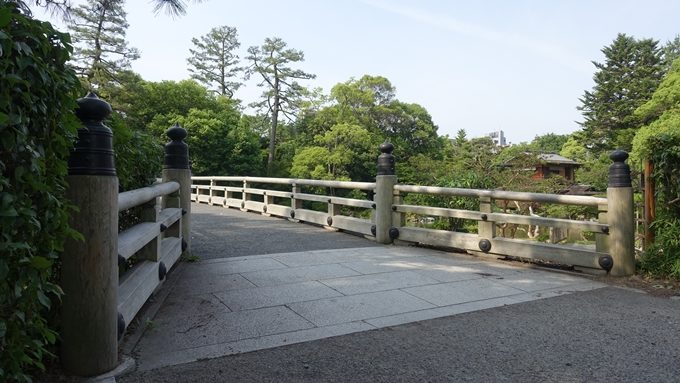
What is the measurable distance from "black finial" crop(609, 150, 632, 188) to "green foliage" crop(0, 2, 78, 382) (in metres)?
4.69

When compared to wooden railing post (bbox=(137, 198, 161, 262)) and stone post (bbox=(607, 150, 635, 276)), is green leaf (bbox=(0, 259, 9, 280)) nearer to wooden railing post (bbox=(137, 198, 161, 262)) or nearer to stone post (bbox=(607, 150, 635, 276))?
wooden railing post (bbox=(137, 198, 161, 262))

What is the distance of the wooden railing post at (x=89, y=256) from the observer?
89.1 inches

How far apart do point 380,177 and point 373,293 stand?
2.88m

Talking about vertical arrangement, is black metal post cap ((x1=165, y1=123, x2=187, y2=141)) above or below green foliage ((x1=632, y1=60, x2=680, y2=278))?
above

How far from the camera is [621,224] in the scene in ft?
15.1

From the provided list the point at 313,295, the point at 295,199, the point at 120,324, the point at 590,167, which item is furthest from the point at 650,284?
the point at 590,167

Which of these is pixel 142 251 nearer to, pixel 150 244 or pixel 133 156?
pixel 150 244

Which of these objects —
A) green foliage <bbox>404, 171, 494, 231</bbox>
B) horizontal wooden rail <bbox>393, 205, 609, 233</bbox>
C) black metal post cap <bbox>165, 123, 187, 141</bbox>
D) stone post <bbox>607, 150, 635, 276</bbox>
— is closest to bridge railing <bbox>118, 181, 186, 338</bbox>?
black metal post cap <bbox>165, 123, 187, 141</bbox>

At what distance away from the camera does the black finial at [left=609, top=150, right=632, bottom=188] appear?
4.67 meters

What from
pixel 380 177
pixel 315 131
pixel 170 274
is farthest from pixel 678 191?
pixel 315 131

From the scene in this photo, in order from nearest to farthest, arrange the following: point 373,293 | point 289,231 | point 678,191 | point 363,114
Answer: point 373,293 → point 678,191 → point 289,231 → point 363,114

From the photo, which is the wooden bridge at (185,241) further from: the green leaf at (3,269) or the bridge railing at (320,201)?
the green leaf at (3,269)

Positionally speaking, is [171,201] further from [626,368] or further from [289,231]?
[626,368]

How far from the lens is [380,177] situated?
6.72 m
